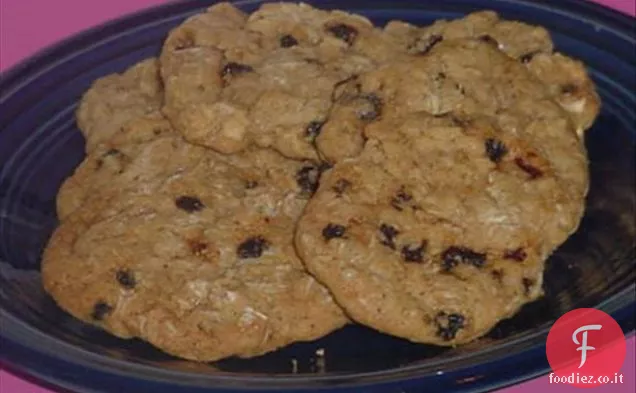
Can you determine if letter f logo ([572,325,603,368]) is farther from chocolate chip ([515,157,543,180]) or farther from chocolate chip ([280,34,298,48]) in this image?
chocolate chip ([280,34,298,48])

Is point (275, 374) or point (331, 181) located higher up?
point (331, 181)

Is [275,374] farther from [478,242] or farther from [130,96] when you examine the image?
[130,96]

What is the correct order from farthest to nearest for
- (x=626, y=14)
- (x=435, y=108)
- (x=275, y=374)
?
(x=626, y=14)
(x=435, y=108)
(x=275, y=374)

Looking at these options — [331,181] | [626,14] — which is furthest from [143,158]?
[626,14]

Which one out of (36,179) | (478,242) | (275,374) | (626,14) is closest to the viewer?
(275,374)

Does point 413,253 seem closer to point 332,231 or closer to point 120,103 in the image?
point 332,231

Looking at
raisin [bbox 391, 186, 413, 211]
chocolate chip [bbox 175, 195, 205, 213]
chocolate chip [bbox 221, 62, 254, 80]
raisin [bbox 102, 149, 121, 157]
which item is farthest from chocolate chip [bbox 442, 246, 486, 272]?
raisin [bbox 102, 149, 121, 157]

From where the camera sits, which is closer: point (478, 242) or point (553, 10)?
point (478, 242)

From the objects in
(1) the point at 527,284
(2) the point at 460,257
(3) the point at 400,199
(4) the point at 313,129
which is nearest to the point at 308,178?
(4) the point at 313,129
